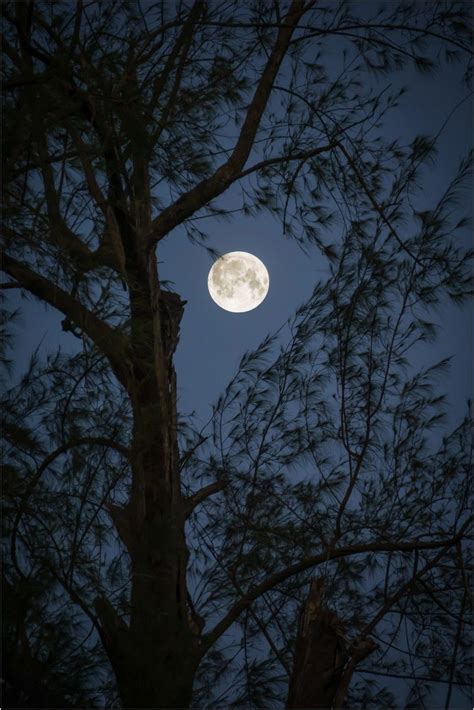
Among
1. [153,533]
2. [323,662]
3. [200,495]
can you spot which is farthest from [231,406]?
[323,662]

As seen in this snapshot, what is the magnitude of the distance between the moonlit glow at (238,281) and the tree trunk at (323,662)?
1628 mm

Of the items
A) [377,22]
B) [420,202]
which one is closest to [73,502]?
[420,202]

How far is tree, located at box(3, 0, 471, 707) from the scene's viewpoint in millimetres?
2012

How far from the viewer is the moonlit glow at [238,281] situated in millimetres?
3320

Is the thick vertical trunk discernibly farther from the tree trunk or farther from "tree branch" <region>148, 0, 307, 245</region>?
the tree trunk

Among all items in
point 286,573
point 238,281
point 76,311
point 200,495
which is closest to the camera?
point 76,311

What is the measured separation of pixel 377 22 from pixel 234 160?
69cm

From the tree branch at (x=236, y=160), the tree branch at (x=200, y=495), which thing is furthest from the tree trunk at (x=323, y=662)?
the tree branch at (x=236, y=160)

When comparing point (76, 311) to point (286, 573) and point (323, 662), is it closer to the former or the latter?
point (286, 573)

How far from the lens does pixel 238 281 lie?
11.6ft

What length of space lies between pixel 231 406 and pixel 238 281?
37.3 inches

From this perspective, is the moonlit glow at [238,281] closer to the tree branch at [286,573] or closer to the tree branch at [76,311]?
the tree branch at [76,311]

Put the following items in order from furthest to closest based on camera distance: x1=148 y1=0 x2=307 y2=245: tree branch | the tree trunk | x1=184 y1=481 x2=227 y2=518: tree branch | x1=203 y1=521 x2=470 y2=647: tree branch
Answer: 1. x1=148 y1=0 x2=307 y2=245: tree branch
2. x1=184 y1=481 x2=227 y2=518: tree branch
3. x1=203 y1=521 x2=470 y2=647: tree branch
4. the tree trunk

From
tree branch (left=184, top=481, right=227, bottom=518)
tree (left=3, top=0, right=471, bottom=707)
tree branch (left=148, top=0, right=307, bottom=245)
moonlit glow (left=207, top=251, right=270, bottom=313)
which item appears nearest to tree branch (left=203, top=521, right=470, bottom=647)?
tree (left=3, top=0, right=471, bottom=707)
